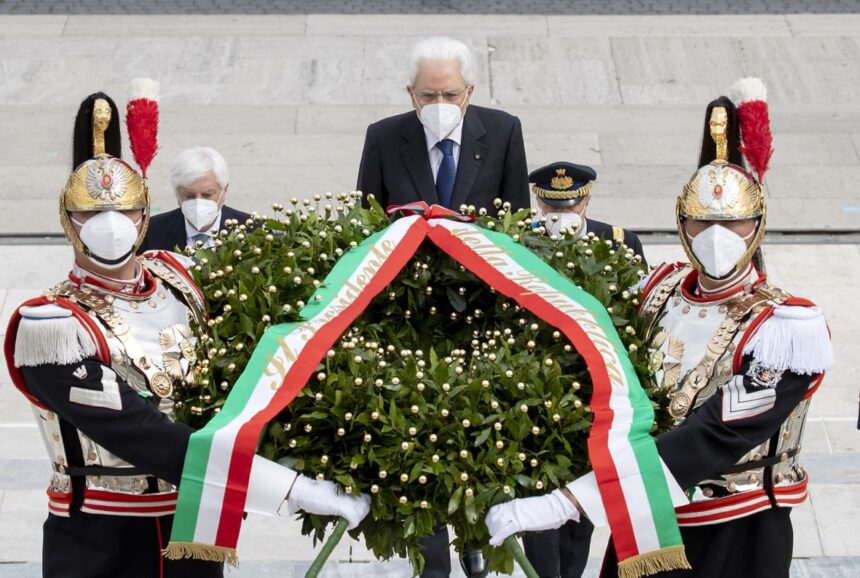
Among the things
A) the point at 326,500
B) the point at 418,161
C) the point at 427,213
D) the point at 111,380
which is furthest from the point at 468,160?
the point at 326,500

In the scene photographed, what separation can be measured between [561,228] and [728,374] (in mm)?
1315

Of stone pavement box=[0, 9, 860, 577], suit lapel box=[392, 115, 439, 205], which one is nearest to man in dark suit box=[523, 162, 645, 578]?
suit lapel box=[392, 115, 439, 205]

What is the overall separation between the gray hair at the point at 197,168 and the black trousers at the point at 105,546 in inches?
68.2

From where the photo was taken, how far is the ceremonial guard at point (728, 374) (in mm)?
4090

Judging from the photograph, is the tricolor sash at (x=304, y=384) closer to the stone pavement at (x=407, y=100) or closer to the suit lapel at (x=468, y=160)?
the suit lapel at (x=468, y=160)

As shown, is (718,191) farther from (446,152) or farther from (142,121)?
(446,152)

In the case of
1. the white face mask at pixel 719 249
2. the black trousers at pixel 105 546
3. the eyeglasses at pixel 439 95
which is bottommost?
the black trousers at pixel 105 546

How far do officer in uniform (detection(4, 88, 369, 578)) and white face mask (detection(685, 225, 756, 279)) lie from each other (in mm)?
1168

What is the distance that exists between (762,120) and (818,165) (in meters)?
5.88

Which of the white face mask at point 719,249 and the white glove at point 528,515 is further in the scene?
the white face mask at point 719,249

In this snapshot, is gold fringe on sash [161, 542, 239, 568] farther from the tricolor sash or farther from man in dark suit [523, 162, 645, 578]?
man in dark suit [523, 162, 645, 578]

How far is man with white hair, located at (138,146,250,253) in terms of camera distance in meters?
5.87
